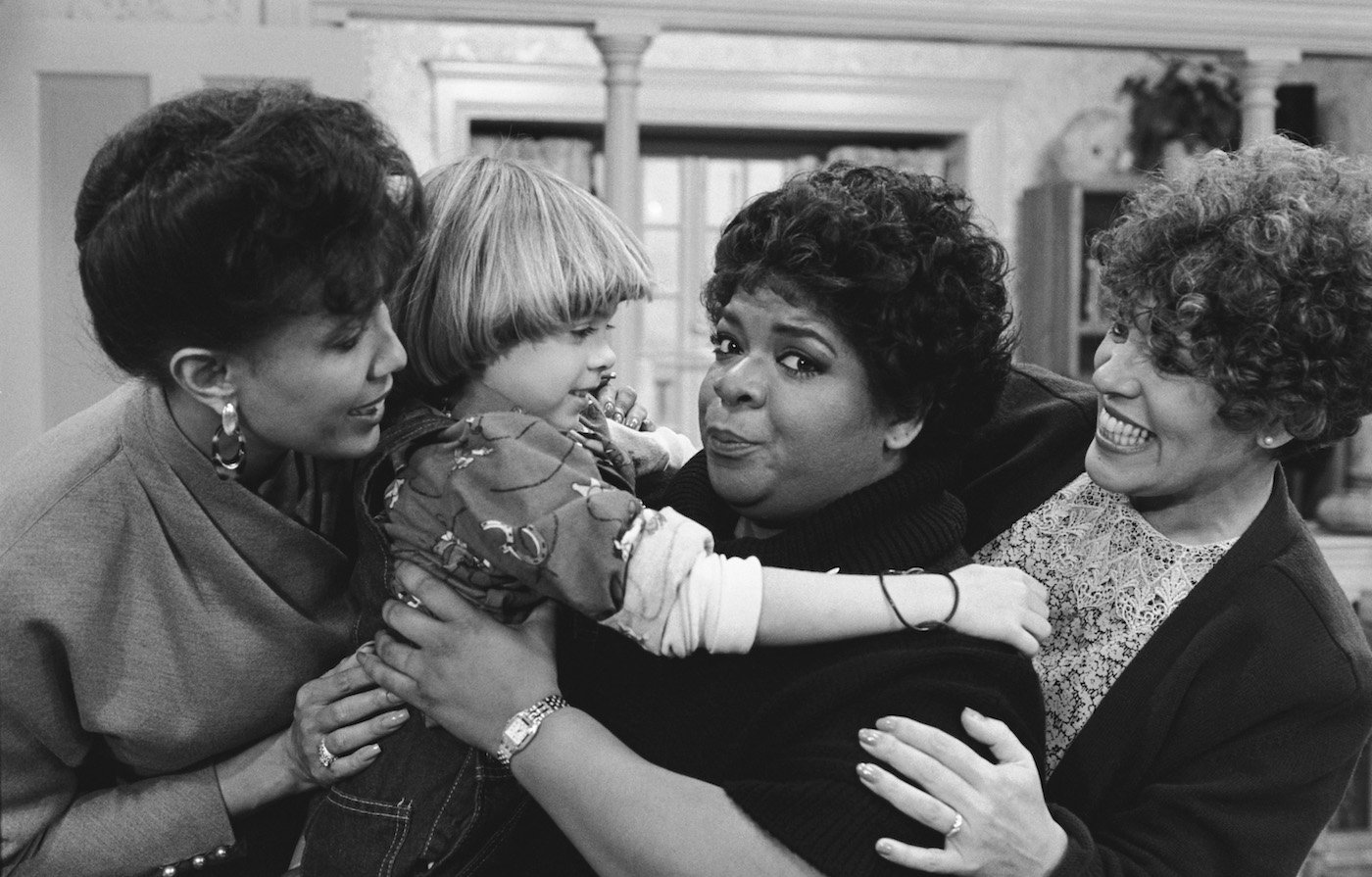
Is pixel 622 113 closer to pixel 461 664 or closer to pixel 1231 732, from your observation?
pixel 461 664

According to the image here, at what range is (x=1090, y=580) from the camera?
5.76 ft

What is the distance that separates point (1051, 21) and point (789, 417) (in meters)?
3.08

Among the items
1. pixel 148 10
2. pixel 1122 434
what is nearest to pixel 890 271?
pixel 1122 434

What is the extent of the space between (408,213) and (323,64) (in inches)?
90.9

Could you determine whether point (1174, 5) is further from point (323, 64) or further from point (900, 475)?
point (900, 475)

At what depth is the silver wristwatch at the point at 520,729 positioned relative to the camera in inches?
57.7

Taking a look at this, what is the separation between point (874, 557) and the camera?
155 centimetres

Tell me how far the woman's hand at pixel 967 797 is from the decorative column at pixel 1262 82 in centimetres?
335

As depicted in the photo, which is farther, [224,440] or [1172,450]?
[1172,450]

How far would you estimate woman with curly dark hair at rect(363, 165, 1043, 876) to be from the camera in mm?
1412

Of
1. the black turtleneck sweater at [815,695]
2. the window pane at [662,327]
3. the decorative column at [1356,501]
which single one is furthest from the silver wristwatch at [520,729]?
Result: the window pane at [662,327]

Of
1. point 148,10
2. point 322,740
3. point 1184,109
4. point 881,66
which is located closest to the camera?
point 322,740

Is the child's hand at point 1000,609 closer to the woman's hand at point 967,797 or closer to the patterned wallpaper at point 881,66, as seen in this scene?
the woman's hand at point 967,797

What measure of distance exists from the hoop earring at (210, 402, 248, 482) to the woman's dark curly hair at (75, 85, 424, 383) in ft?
0.28
